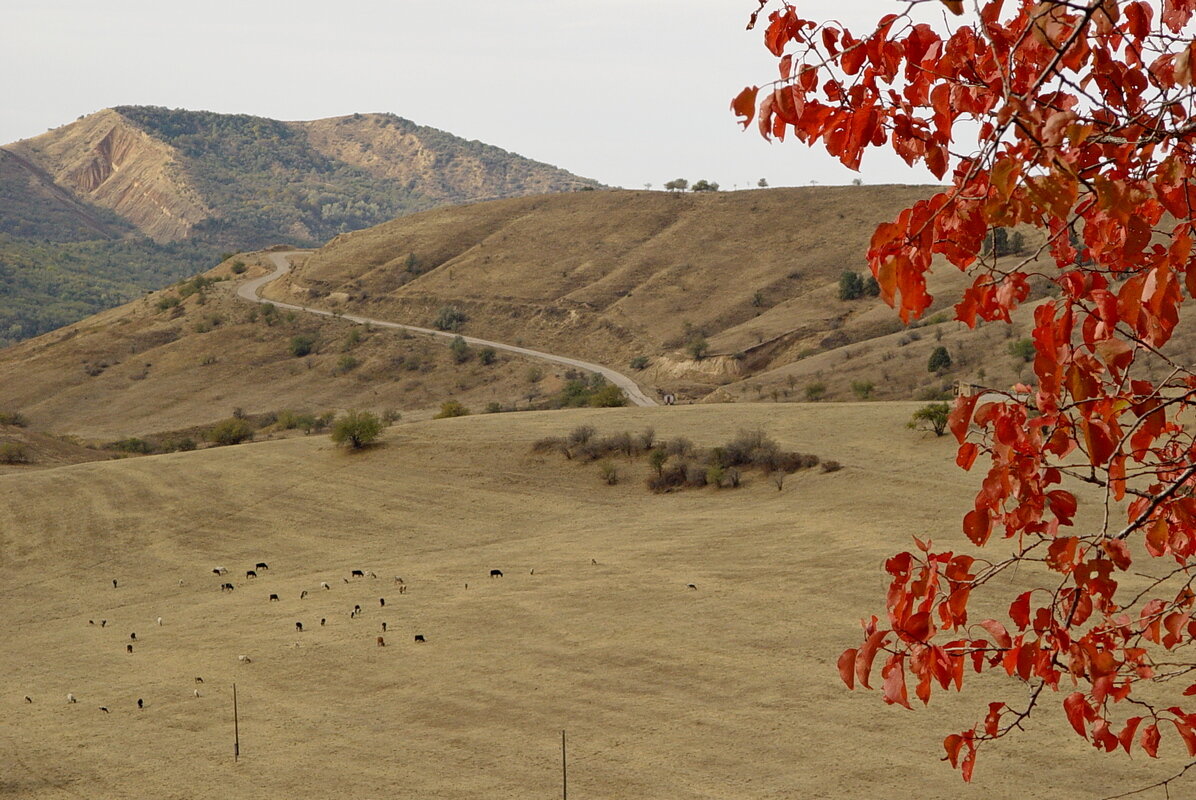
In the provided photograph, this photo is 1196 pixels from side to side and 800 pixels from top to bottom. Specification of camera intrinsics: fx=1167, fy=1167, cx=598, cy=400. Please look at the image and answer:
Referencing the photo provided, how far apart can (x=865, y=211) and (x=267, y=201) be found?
5071 inches

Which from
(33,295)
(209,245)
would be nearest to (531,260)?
(33,295)

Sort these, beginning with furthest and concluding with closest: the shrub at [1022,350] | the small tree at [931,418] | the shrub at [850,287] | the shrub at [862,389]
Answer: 1. the shrub at [850,287]
2. the shrub at [862,389]
3. the shrub at [1022,350]
4. the small tree at [931,418]

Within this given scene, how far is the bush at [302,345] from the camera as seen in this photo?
7831cm

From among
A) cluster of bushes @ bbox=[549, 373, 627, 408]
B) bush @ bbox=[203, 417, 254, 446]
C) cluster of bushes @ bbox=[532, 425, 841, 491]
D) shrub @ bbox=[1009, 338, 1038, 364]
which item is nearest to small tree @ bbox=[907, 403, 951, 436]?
cluster of bushes @ bbox=[532, 425, 841, 491]

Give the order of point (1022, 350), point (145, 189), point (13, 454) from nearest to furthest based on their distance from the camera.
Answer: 1. point (13, 454)
2. point (1022, 350)
3. point (145, 189)

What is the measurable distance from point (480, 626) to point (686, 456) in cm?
1506

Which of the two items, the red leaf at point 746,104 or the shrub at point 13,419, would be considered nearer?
the red leaf at point 746,104

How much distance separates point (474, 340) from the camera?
81.8 meters

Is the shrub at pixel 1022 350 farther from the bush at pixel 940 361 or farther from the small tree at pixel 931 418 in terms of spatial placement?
the small tree at pixel 931 418

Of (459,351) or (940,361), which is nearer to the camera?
(940,361)

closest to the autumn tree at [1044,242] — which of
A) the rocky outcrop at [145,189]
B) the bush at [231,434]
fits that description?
the bush at [231,434]

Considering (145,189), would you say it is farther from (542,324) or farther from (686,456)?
(686,456)

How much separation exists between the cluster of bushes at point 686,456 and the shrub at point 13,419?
108ft

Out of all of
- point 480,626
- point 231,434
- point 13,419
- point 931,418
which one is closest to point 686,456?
point 931,418
